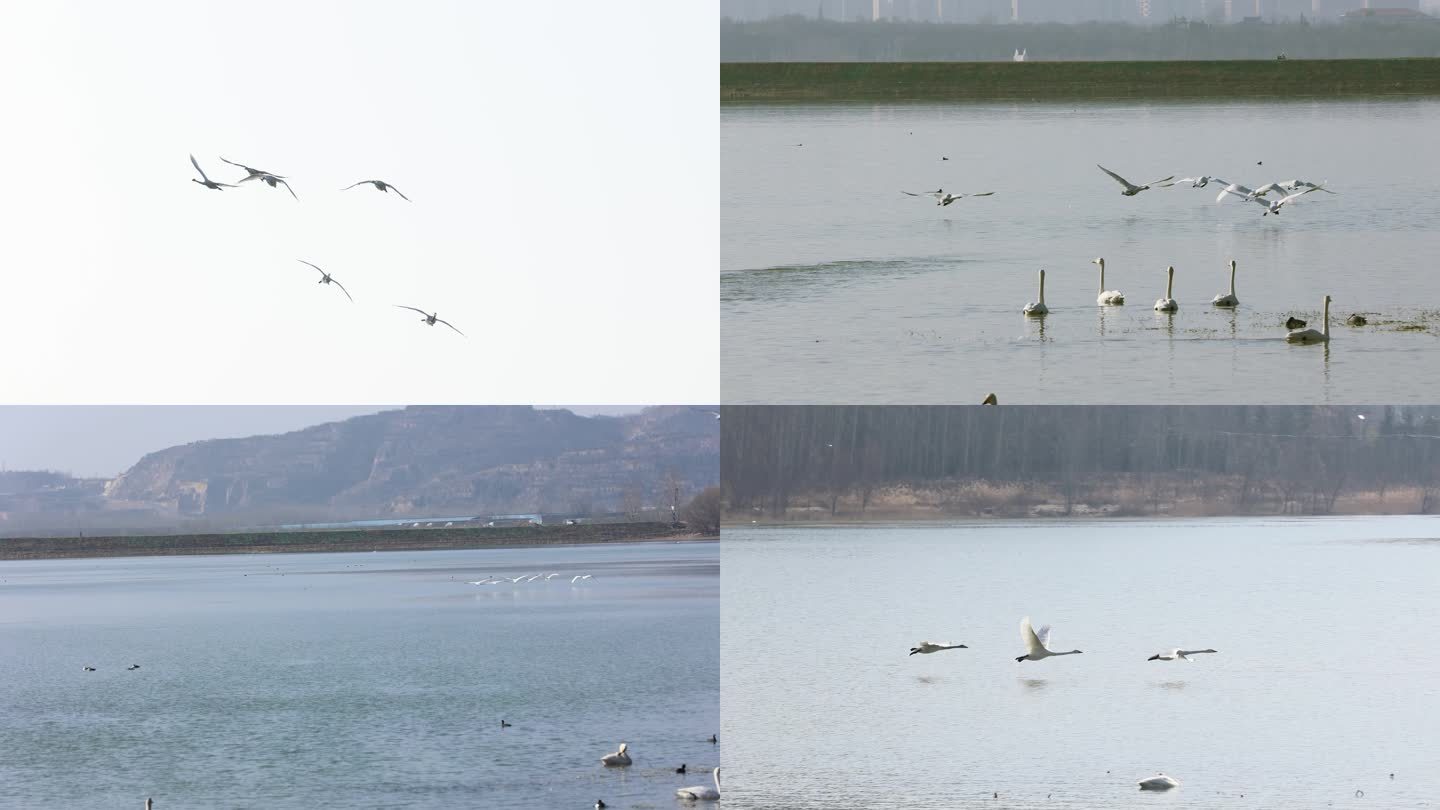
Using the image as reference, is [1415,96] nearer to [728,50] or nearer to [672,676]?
[728,50]

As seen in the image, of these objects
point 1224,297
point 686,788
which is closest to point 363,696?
point 686,788

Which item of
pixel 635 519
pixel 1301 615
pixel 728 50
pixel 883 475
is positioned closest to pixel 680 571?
pixel 883 475

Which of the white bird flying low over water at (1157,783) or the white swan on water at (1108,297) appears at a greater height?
the white swan on water at (1108,297)

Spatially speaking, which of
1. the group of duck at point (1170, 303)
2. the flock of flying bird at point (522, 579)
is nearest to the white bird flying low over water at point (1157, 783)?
the group of duck at point (1170, 303)

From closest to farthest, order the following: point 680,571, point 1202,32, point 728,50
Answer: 1. point 728,50
2. point 1202,32
3. point 680,571

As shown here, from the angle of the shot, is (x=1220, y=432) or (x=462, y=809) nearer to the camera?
(x=462, y=809)

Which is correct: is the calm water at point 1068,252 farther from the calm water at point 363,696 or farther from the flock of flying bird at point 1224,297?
the calm water at point 363,696

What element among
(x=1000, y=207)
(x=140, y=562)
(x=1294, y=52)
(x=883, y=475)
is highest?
(x=1294, y=52)

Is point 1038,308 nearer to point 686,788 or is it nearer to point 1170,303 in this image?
point 1170,303
